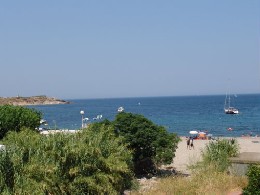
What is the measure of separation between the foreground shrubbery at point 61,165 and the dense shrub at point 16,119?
13060mm

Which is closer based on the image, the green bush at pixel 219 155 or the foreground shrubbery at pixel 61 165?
the foreground shrubbery at pixel 61 165

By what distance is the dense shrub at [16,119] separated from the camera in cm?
2588

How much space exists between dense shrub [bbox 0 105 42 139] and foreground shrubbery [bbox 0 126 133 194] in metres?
13.1

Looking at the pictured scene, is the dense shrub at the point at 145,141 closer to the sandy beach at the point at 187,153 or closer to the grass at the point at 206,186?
the sandy beach at the point at 187,153

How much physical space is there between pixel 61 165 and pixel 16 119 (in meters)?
15.8

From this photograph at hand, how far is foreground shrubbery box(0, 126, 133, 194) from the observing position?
34.7 feet

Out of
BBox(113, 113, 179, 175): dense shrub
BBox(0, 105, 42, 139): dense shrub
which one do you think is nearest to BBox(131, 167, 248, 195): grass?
BBox(113, 113, 179, 175): dense shrub

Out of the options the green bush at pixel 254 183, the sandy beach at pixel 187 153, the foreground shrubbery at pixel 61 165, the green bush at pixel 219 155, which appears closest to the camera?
the green bush at pixel 254 183

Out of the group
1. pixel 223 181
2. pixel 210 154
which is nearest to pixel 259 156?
pixel 210 154

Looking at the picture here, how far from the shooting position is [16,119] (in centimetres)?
2661

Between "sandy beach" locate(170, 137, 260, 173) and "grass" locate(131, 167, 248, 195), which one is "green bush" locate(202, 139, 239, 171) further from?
"sandy beach" locate(170, 137, 260, 173)

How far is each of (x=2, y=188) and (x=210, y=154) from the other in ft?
30.0

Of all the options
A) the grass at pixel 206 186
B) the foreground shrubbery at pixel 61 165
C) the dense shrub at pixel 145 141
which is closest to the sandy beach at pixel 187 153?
the dense shrub at pixel 145 141

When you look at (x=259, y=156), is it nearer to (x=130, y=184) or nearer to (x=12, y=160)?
(x=130, y=184)
